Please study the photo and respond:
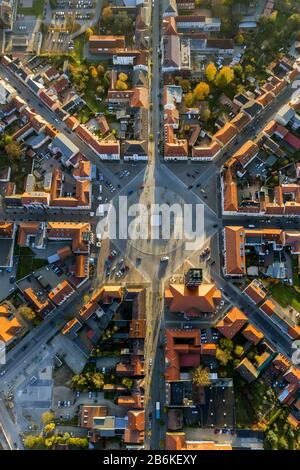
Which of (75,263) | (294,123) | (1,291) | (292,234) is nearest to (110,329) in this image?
(75,263)

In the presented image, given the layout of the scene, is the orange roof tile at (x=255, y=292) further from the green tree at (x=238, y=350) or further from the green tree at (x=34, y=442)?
the green tree at (x=34, y=442)

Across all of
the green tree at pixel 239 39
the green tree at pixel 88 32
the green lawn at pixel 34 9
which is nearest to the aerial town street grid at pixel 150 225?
the green lawn at pixel 34 9

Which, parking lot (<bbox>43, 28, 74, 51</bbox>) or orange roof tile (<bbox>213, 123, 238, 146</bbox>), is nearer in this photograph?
orange roof tile (<bbox>213, 123, 238, 146</bbox>)

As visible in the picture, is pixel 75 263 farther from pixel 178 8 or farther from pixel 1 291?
pixel 178 8

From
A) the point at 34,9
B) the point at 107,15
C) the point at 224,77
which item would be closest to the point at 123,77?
the point at 107,15

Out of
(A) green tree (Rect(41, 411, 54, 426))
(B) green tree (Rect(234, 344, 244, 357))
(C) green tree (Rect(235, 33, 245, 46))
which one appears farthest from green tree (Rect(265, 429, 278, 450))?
(C) green tree (Rect(235, 33, 245, 46))

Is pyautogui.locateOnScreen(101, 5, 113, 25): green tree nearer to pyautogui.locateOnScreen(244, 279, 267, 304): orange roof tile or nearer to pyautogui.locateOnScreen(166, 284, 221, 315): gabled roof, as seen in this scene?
pyautogui.locateOnScreen(166, 284, 221, 315): gabled roof
